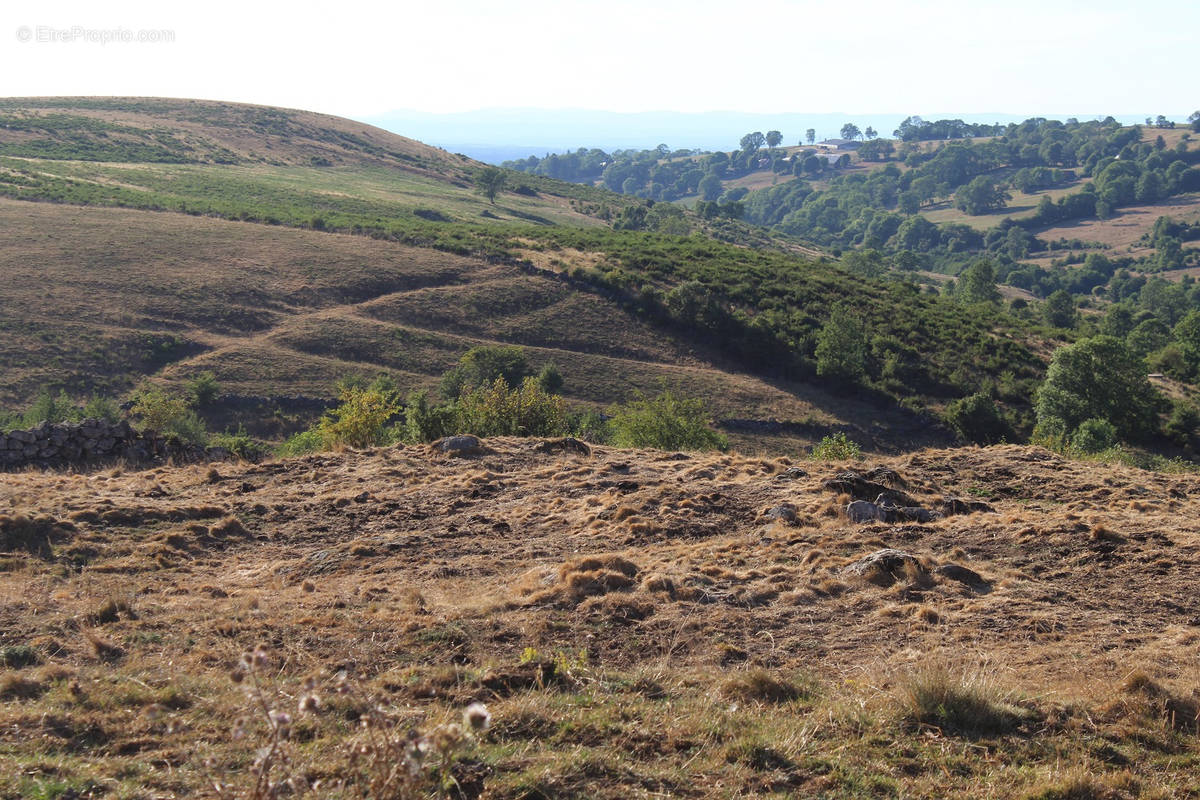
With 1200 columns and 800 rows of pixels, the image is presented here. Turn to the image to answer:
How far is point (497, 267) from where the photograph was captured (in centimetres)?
5300

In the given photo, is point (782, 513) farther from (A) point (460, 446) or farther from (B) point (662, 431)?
(B) point (662, 431)

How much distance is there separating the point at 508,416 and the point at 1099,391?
27.7 m

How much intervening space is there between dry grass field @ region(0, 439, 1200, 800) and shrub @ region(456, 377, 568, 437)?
5.43 meters

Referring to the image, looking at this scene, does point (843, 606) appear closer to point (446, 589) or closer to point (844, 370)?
point (446, 589)

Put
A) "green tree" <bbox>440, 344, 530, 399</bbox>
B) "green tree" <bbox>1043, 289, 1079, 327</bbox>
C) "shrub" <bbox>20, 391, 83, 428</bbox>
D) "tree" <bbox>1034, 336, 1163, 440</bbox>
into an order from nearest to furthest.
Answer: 1. "shrub" <bbox>20, 391, 83, 428</bbox>
2. "tree" <bbox>1034, 336, 1163, 440</bbox>
3. "green tree" <bbox>440, 344, 530, 399</bbox>
4. "green tree" <bbox>1043, 289, 1079, 327</bbox>

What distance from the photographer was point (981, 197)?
18012 cm

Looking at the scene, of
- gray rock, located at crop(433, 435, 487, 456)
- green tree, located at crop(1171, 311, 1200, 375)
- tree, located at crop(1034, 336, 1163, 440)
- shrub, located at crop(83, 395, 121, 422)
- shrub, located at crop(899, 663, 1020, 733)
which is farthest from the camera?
green tree, located at crop(1171, 311, 1200, 375)

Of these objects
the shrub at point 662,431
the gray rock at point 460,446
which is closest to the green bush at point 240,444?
the gray rock at point 460,446

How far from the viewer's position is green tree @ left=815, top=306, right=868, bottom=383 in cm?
4256

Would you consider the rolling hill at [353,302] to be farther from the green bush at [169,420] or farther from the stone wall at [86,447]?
the stone wall at [86,447]

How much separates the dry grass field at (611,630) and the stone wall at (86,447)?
1433 mm

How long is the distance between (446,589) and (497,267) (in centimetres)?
4520

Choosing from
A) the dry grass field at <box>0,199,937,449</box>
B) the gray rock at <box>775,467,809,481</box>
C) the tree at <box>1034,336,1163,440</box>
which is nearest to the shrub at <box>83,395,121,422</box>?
the dry grass field at <box>0,199,937,449</box>

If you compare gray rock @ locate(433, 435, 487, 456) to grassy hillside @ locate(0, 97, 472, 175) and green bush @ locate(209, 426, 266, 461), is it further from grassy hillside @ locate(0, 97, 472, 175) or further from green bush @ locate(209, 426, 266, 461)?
grassy hillside @ locate(0, 97, 472, 175)
